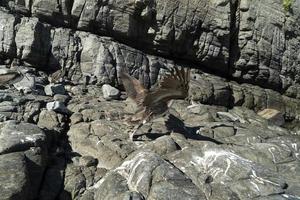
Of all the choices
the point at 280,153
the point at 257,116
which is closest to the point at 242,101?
the point at 257,116

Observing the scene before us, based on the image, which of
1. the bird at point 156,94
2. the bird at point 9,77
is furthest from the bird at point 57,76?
the bird at point 156,94

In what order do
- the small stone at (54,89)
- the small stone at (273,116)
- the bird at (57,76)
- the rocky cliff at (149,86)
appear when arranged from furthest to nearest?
the small stone at (273,116)
the bird at (57,76)
the small stone at (54,89)
the rocky cliff at (149,86)

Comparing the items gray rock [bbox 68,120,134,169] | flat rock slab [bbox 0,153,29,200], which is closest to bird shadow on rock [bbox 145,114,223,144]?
gray rock [bbox 68,120,134,169]

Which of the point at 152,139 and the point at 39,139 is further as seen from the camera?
the point at 152,139

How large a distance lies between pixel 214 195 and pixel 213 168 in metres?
1.06

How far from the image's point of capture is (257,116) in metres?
18.3

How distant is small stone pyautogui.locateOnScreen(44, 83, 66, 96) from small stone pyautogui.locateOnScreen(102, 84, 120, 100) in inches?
58.8

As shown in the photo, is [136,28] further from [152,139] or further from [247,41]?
[152,139]

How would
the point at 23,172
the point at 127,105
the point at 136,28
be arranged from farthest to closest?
the point at 136,28, the point at 127,105, the point at 23,172

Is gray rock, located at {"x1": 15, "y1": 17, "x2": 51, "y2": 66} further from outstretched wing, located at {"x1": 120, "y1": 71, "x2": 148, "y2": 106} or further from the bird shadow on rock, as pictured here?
the bird shadow on rock

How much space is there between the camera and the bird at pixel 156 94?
12461 mm

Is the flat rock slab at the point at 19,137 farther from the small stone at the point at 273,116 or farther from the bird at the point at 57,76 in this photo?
the small stone at the point at 273,116

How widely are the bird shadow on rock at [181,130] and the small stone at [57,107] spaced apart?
2585mm

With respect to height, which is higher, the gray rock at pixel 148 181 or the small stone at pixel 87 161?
the gray rock at pixel 148 181
